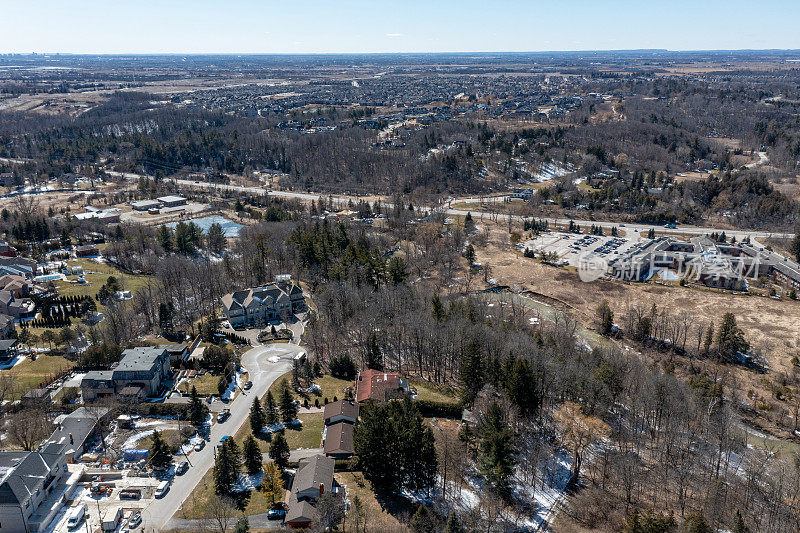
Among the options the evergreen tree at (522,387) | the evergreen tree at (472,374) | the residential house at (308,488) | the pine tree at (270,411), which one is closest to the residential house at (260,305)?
the pine tree at (270,411)

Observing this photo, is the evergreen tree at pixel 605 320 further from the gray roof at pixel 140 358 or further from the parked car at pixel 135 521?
the parked car at pixel 135 521

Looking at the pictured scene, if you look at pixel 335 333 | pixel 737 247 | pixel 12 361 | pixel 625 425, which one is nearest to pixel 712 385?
pixel 625 425

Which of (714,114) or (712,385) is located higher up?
(714,114)

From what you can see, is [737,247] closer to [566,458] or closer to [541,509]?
[566,458]

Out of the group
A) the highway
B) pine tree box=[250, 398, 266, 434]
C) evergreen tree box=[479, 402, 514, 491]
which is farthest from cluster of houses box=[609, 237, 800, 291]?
pine tree box=[250, 398, 266, 434]

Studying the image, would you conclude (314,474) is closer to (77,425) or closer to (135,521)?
(135,521)

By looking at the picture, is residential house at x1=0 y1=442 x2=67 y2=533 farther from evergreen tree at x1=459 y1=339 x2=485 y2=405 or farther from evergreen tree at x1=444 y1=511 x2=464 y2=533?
evergreen tree at x1=459 y1=339 x2=485 y2=405

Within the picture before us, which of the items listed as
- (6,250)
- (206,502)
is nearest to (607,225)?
(206,502)
